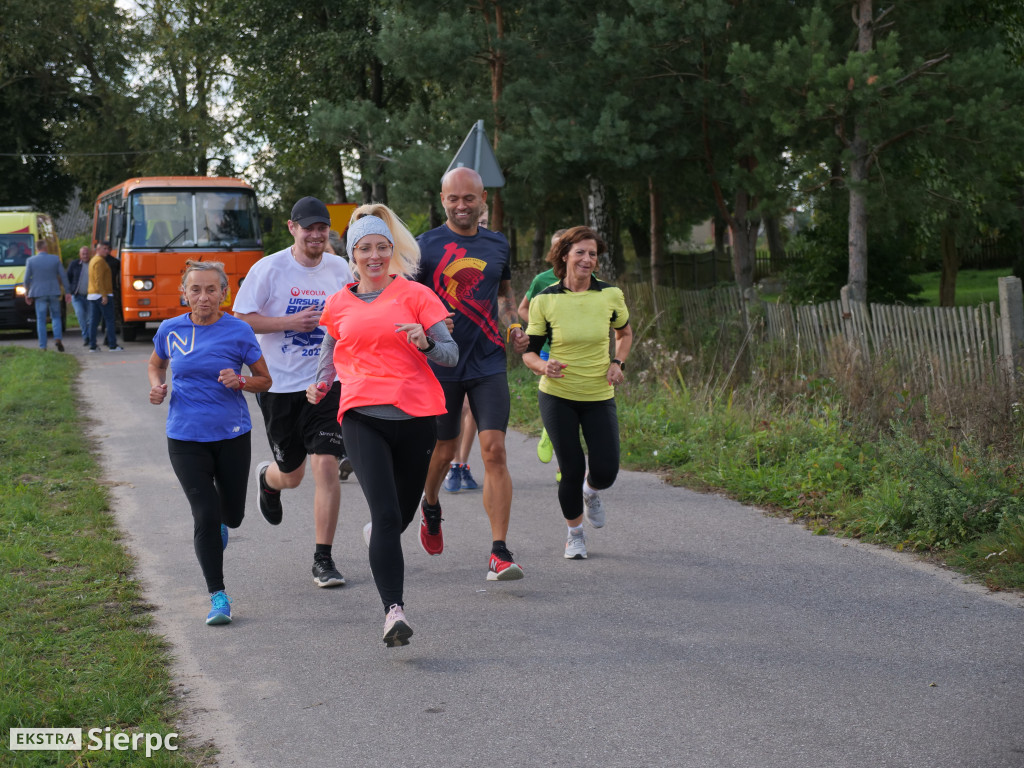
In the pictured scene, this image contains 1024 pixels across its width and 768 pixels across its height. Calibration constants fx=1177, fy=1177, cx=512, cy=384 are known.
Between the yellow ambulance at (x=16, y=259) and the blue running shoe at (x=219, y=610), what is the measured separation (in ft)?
68.6

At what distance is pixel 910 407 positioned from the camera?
9.55 metres

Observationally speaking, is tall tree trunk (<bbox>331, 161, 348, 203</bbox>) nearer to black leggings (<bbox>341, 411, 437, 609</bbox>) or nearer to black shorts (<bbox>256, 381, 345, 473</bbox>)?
black shorts (<bbox>256, 381, 345, 473</bbox>)

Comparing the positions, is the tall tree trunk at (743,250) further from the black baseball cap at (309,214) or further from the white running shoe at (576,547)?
the black baseball cap at (309,214)

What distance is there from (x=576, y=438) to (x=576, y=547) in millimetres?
630

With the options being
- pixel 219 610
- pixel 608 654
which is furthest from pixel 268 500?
pixel 608 654

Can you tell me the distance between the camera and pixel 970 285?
37125 millimetres

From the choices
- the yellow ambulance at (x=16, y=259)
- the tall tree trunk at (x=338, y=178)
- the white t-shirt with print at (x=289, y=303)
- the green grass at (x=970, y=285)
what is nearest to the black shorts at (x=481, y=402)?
the white t-shirt with print at (x=289, y=303)

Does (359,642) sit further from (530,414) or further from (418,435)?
(530,414)

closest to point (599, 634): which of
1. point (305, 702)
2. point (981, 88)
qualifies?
point (305, 702)

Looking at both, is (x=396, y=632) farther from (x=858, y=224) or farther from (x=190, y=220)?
(x=190, y=220)

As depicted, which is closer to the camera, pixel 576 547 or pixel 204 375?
pixel 204 375

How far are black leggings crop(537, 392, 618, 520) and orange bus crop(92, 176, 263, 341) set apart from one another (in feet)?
54.7

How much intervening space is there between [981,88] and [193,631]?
13.7 m

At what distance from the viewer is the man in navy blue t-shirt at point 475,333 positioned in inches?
239
